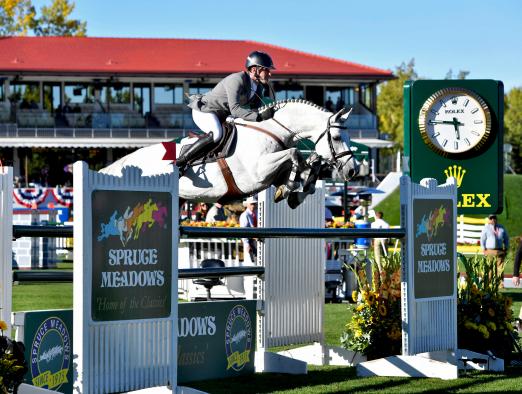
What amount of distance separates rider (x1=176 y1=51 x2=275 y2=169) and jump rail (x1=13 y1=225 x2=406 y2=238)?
6.16ft

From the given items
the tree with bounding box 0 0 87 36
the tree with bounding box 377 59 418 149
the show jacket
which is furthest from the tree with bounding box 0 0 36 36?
the show jacket

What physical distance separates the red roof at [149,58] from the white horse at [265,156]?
35.2 m

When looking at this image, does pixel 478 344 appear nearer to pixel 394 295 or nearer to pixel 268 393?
pixel 394 295

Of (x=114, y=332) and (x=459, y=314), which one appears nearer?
(x=114, y=332)

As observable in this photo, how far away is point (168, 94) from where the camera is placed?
46094mm

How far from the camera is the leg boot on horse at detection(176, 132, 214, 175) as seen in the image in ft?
30.1

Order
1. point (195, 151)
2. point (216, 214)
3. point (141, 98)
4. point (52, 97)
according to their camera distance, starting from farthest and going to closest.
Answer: point (141, 98)
point (52, 97)
point (216, 214)
point (195, 151)

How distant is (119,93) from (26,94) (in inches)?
152

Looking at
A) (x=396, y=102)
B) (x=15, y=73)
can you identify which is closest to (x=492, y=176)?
(x=15, y=73)

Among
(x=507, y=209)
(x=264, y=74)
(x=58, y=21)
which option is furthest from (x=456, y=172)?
(x=58, y=21)

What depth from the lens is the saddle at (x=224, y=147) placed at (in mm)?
9258

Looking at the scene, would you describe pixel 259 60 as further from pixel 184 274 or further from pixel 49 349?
pixel 49 349

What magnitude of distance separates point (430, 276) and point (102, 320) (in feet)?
10.1

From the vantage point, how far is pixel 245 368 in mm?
7715
